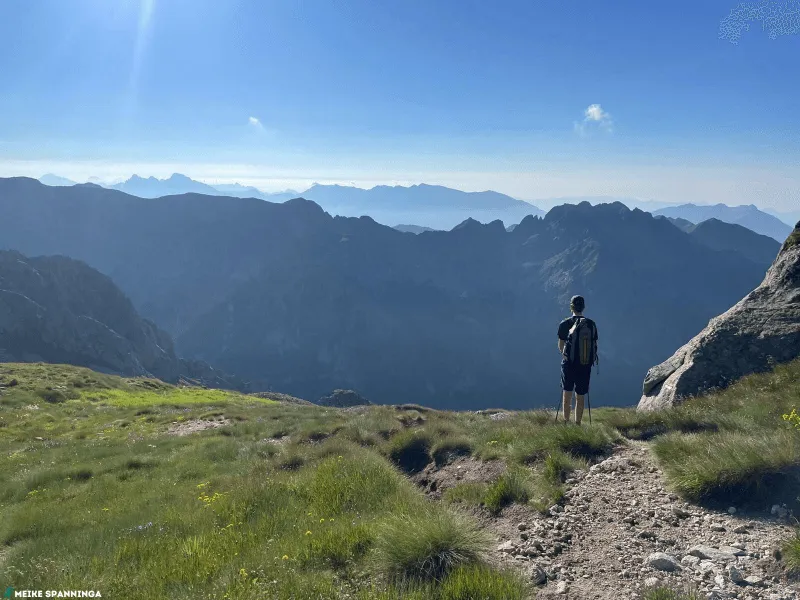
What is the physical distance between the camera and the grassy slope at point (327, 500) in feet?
16.2

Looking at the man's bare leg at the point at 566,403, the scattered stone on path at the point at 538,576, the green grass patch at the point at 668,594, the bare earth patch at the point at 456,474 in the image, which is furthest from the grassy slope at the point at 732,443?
the bare earth patch at the point at 456,474

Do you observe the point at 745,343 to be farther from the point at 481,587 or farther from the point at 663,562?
the point at 481,587

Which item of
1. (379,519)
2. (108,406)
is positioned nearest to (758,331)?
(379,519)

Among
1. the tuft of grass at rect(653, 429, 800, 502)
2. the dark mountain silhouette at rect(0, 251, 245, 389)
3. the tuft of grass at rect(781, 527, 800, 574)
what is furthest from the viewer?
the dark mountain silhouette at rect(0, 251, 245, 389)

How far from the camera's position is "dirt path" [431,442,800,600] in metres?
4.59

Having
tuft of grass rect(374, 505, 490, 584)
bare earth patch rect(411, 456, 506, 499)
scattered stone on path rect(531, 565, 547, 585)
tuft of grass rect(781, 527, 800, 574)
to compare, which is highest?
tuft of grass rect(781, 527, 800, 574)

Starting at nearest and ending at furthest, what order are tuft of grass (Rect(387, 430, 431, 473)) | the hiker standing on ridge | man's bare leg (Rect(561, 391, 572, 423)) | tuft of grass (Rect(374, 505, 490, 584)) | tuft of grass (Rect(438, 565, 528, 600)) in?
tuft of grass (Rect(438, 565, 528, 600)) < tuft of grass (Rect(374, 505, 490, 584)) < the hiker standing on ridge < tuft of grass (Rect(387, 430, 431, 473)) < man's bare leg (Rect(561, 391, 572, 423))

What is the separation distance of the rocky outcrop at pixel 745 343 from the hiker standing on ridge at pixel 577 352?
320 cm

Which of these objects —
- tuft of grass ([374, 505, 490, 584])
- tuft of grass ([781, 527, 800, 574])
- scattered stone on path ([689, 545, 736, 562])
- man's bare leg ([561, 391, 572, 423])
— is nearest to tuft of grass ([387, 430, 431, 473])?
man's bare leg ([561, 391, 572, 423])

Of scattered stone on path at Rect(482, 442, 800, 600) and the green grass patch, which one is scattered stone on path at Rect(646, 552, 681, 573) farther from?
the green grass patch

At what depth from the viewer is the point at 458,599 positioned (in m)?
4.34

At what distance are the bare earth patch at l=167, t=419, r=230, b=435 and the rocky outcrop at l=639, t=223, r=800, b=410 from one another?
20.4 m

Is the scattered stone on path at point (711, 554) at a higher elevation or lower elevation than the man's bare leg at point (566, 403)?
higher

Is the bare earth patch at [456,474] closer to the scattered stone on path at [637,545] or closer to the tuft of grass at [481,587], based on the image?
the scattered stone on path at [637,545]
